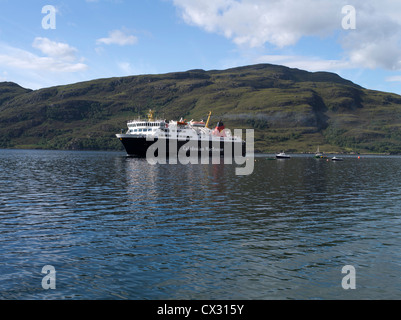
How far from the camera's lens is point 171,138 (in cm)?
13962

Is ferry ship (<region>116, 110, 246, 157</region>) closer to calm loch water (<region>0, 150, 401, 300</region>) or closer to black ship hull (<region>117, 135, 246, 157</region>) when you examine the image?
black ship hull (<region>117, 135, 246, 157</region>)

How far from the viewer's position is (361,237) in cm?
2302

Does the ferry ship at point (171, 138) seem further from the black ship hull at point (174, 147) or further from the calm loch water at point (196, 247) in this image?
the calm loch water at point (196, 247)

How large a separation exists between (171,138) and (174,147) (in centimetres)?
409

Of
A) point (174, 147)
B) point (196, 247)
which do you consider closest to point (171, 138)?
point (174, 147)

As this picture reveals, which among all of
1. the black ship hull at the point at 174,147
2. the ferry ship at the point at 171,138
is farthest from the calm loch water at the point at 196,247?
the ferry ship at the point at 171,138

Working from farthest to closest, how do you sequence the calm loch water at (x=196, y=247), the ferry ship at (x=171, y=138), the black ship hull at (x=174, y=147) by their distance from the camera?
the ferry ship at (x=171, y=138), the black ship hull at (x=174, y=147), the calm loch water at (x=196, y=247)

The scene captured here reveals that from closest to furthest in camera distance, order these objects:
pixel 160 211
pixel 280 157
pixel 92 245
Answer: pixel 92 245
pixel 160 211
pixel 280 157

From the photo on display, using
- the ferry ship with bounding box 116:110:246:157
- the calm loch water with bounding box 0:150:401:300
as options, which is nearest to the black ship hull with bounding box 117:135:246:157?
the ferry ship with bounding box 116:110:246:157

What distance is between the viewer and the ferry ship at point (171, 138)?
133 metres

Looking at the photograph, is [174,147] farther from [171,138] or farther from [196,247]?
[196,247]
